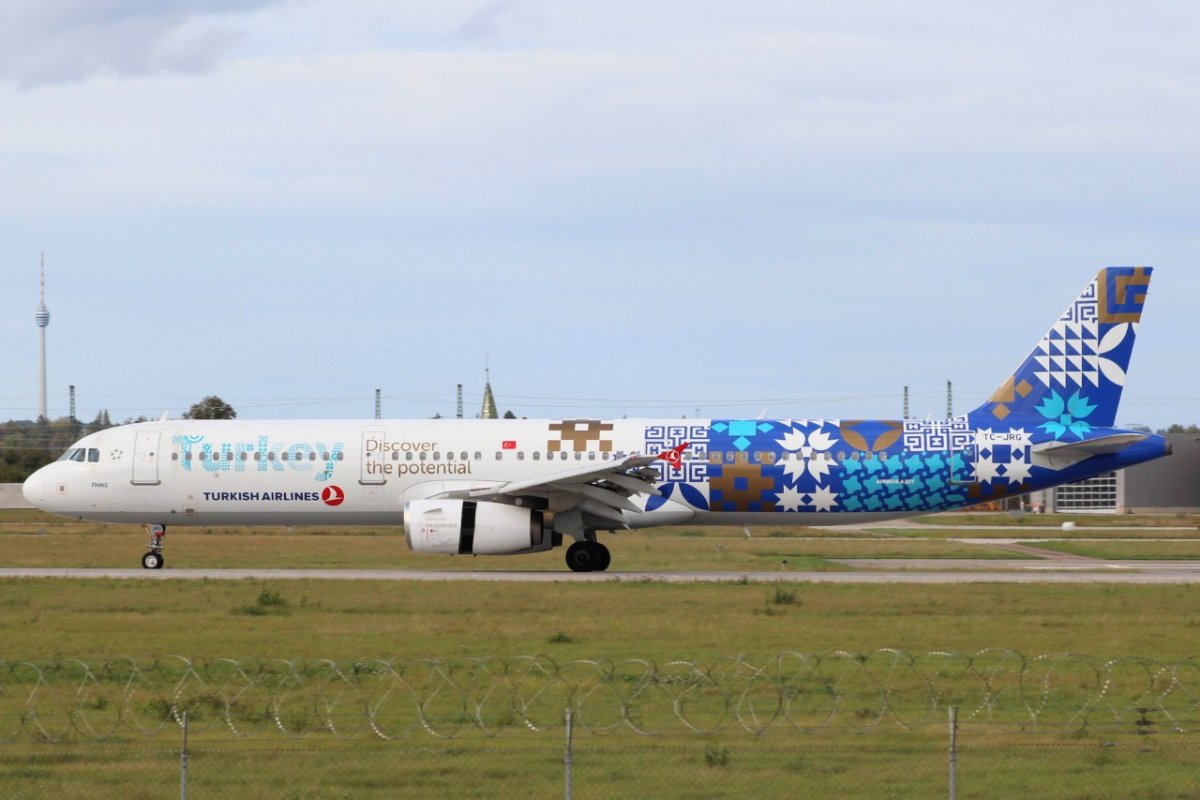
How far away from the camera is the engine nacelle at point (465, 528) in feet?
111

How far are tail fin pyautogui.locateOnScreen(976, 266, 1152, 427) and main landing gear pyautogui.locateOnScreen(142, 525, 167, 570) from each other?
19928 mm

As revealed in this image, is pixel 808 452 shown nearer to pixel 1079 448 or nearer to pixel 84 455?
pixel 1079 448

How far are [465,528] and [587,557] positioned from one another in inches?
128

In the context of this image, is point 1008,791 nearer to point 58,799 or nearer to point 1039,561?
point 58,799

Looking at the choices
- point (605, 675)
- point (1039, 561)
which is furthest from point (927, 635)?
point (1039, 561)

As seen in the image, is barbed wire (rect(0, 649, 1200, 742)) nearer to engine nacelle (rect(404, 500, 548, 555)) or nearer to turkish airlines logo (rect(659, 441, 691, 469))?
engine nacelle (rect(404, 500, 548, 555))

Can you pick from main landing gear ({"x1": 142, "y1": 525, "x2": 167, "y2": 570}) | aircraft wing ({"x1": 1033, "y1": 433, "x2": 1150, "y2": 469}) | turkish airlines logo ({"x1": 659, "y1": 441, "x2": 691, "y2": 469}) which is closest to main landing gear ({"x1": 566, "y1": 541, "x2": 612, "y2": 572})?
turkish airlines logo ({"x1": 659, "y1": 441, "x2": 691, "y2": 469})

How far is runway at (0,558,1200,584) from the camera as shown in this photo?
33.0 meters

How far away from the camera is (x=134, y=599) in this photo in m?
28.8

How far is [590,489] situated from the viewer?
1364 inches

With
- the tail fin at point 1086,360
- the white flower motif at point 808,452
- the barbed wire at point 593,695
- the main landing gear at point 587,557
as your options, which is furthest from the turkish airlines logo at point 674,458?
the barbed wire at point 593,695

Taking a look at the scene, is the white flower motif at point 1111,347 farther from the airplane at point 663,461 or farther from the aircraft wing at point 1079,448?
the aircraft wing at point 1079,448

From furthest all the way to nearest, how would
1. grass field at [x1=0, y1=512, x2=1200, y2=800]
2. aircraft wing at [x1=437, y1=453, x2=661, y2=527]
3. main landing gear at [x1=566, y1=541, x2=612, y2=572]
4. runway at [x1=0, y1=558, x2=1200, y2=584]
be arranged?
main landing gear at [x1=566, y1=541, x2=612, y2=572], aircraft wing at [x1=437, y1=453, x2=661, y2=527], runway at [x1=0, y1=558, x2=1200, y2=584], grass field at [x1=0, y1=512, x2=1200, y2=800]

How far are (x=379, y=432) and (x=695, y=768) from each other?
23.4 m
